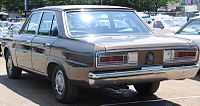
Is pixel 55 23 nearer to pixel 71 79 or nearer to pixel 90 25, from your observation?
pixel 90 25

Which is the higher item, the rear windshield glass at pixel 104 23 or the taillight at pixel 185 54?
the rear windshield glass at pixel 104 23

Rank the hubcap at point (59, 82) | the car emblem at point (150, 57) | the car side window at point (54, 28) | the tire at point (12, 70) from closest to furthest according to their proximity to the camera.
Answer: the car emblem at point (150, 57) < the hubcap at point (59, 82) < the car side window at point (54, 28) < the tire at point (12, 70)

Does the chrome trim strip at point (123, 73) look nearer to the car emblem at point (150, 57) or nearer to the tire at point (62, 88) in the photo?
the car emblem at point (150, 57)

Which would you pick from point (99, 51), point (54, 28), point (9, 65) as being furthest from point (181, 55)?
point (9, 65)

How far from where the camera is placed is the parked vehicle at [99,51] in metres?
5.92

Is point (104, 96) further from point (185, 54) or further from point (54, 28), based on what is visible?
point (185, 54)

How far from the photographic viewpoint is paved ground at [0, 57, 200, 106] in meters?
6.98

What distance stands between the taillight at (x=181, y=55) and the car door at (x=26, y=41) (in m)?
2.88

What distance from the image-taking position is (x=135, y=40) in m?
6.38

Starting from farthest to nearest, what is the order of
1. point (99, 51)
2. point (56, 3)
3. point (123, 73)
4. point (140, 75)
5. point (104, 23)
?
point (56, 3)
point (104, 23)
point (140, 75)
point (123, 73)
point (99, 51)

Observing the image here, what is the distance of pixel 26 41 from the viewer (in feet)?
26.8

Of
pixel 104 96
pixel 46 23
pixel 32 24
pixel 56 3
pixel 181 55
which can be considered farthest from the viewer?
pixel 56 3

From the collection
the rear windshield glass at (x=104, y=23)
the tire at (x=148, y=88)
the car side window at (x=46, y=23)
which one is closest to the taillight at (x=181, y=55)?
the rear windshield glass at (x=104, y=23)

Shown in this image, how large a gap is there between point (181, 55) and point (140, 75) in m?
0.81
